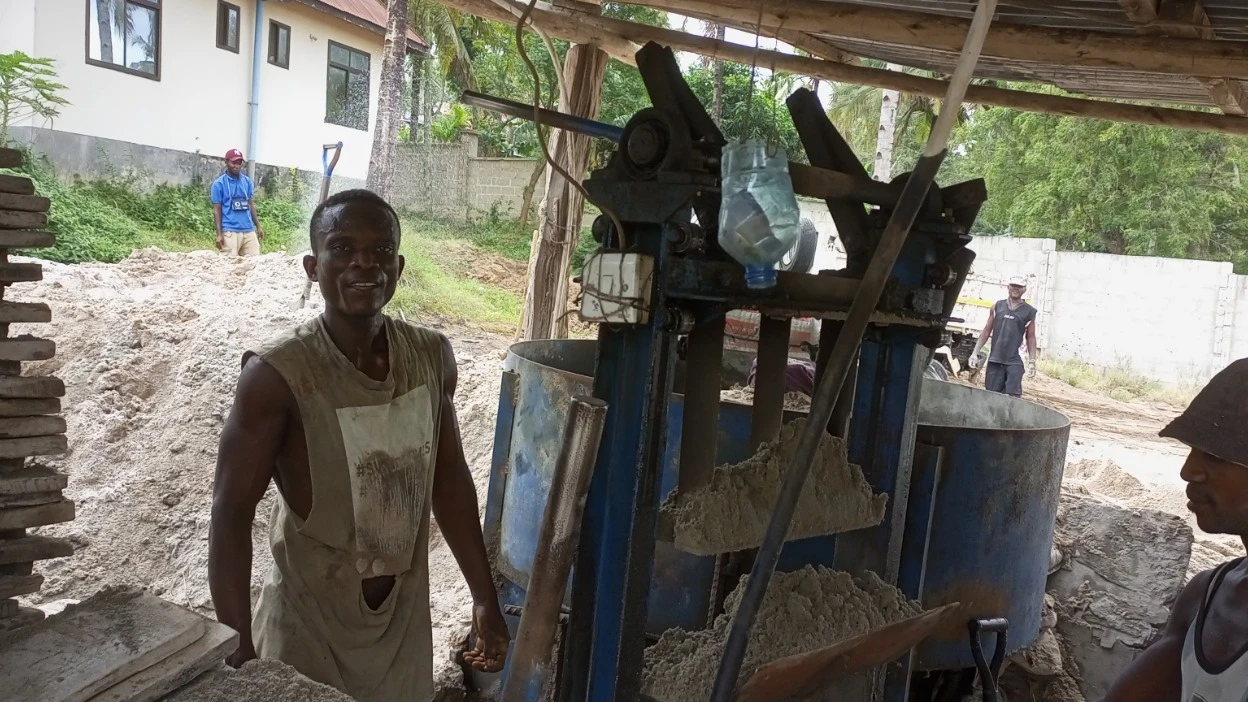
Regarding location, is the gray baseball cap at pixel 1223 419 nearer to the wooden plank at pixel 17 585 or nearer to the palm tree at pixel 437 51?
the wooden plank at pixel 17 585

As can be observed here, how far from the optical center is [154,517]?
5.25 metres

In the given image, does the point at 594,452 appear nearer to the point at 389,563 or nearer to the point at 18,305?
the point at 389,563

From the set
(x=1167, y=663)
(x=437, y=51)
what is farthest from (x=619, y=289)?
(x=437, y=51)

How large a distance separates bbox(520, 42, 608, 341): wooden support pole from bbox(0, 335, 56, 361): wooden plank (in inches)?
139

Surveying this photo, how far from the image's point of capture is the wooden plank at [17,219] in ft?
7.86

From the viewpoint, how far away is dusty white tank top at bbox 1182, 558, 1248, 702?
1.76m

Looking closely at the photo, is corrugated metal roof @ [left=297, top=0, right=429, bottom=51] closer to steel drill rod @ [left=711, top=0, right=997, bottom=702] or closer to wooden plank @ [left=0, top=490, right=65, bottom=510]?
wooden plank @ [left=0, top=490, right=65, bottom=510]

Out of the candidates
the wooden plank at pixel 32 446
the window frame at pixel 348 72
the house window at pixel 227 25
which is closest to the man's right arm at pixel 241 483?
the wooden plank at pixel 32 446

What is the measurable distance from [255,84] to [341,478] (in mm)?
15474

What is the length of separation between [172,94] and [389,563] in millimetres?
14433

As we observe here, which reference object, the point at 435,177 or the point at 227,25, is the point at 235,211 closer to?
the point at 227,25

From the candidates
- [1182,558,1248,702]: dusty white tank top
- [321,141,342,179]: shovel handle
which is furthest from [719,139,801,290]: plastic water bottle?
[321,141,342,179]: shovel handle

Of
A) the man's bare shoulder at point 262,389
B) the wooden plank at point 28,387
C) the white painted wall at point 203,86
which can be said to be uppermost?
the white painted wall at point 203,86

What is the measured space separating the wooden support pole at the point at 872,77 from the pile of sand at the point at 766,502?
238 centimetres
